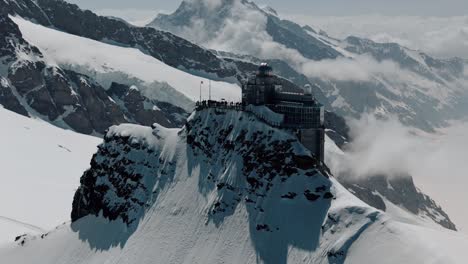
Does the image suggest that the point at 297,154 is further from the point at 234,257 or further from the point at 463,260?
the point at 463,260

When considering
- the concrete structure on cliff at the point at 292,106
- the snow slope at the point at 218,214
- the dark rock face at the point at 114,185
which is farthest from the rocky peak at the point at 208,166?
the concrete structure on cliff at the point at 292,106

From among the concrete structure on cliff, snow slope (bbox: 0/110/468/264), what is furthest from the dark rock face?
the concrete structure on cliff

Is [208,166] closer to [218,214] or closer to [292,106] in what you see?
[218,214]

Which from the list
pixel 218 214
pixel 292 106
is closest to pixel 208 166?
pixel 218 214

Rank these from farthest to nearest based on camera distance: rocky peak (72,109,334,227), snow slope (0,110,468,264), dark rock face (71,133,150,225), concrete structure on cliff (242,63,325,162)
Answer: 1. dark rock face (71,133,150,225)
2. concrete structure on cliff (242,63,325,162)
3. rocky peak (72,109,334,227)
4. snow slope (0,110,468,264)

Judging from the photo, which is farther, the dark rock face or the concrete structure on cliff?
the dark rock face

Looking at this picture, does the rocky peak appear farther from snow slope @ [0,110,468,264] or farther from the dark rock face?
snow slope @ [0,110,468,264]
